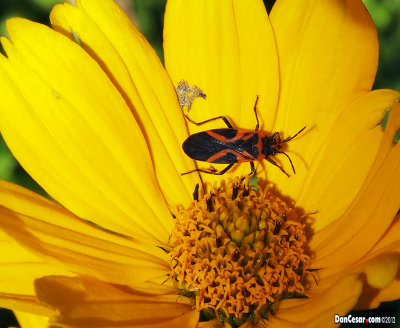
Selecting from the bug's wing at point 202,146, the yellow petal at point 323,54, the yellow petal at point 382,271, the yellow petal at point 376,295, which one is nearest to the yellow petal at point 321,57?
the yellow petal at point 323,54

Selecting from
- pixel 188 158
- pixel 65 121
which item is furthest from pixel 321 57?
pixel 65 121

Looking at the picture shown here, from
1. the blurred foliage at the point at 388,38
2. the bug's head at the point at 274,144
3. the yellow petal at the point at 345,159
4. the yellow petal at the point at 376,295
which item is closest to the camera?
the yellow petal at the point at 376,295

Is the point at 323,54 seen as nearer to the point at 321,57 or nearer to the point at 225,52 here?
the point at 321,57

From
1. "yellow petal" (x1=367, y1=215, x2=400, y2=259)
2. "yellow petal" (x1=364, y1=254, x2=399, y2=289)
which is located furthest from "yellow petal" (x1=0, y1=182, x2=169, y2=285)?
"yellow petal" (x1=364, y1=254, x2=399, y2=289)

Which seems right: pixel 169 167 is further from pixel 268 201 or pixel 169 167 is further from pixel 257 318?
pixel 257 318

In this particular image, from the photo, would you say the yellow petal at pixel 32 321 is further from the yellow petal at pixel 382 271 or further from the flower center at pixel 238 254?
the yellow petal at pixel 382 271
